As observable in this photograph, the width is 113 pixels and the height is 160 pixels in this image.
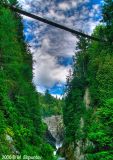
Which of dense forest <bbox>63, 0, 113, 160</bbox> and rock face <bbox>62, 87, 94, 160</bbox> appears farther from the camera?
rock face <bbox>62, 87, 94, 160</bbox>

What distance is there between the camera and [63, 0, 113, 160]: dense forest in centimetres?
4109

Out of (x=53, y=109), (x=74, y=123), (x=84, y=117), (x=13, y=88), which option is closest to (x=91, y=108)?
(x=84, y=117)

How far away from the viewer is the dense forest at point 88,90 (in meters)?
41.1

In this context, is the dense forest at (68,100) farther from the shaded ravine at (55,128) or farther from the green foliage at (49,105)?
the green foliage at (49,105)

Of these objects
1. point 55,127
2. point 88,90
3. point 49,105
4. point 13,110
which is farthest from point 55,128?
point 13,110

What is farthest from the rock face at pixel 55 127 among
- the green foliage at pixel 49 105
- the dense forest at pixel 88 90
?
the dense forest at pixel 88 90

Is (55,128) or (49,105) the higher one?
(49,105)

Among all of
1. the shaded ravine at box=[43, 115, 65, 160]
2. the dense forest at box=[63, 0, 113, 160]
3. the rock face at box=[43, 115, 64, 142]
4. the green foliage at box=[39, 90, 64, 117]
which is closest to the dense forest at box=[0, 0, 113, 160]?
the dense forest at box=[63, 0, 113, 160]

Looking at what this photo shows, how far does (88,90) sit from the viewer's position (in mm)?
53781

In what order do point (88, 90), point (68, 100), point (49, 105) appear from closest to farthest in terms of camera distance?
point (88, 90), point (68, 100), point (49, 105)

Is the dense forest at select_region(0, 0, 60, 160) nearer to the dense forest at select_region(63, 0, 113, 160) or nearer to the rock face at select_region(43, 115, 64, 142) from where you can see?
the dense forest at select_region(63, 0, 113, 160)

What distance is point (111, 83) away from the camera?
133 ft

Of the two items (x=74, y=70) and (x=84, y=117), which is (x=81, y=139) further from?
(x=74, y=70)

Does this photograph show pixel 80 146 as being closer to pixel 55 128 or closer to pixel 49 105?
pixel 55 128
